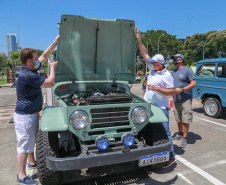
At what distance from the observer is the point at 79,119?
266 centimetres

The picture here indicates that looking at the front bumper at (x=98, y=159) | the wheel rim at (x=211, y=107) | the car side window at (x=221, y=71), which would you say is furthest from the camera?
the wheel rim at (x=211, y=107)

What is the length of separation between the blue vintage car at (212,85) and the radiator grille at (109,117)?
17.7 feet

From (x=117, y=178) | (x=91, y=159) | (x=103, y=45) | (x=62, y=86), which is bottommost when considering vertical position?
(x=117, y=178)

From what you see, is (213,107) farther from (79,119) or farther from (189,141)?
(79,119)

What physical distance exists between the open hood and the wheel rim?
13.9 feet

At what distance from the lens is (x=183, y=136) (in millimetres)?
4586

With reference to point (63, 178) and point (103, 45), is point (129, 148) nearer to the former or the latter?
point (63, 178)

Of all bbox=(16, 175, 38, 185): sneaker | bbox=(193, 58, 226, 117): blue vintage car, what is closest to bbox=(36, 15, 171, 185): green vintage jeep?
bbox=(16, 175, 38, 185): sneaker

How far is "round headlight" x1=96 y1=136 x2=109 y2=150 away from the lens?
263cm

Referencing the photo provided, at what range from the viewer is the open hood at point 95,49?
3.83m

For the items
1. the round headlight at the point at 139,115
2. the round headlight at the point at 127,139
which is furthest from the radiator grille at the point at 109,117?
the round headlight at the point at 127,139

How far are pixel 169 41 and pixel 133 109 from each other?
41.0 meters

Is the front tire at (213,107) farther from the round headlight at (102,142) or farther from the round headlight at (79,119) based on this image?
the round headlight at (79,119)

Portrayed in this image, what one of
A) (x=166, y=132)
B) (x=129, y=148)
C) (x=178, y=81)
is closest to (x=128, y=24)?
(x=178, y=81)
